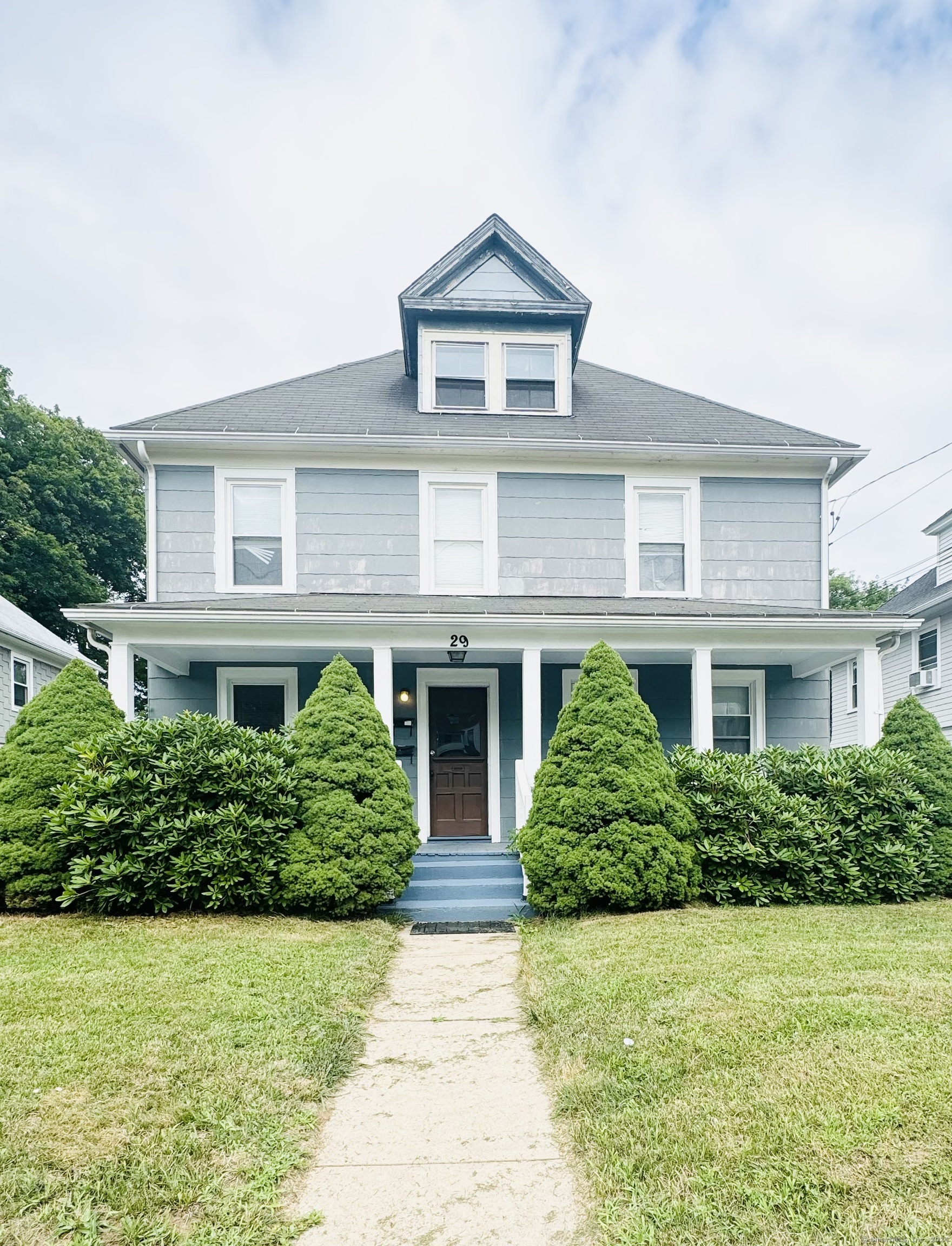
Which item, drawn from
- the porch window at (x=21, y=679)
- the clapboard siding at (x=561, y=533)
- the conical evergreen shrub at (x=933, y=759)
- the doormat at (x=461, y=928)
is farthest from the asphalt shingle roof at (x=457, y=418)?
the porch window at (x=21, y=679)

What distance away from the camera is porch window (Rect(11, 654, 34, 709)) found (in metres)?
17.0

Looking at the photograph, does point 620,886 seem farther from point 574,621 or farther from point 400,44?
point 400,44

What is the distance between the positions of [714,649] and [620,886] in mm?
3719

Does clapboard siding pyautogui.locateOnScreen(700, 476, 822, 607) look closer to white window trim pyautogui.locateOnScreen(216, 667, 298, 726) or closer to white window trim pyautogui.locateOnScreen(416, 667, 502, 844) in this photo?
white window trim pyautogui.locateOnScreen(416, 667, 502, 844)

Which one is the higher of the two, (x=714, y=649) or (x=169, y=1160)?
(x=714, y=649)

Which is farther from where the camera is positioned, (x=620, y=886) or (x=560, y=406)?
(x=560, y=406)

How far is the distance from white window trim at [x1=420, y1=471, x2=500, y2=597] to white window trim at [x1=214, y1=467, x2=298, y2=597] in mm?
1660

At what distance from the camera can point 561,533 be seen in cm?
1052

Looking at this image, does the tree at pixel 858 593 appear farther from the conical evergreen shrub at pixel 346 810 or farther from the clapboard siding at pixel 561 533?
the conical evergreen shrub at pixel 346 810

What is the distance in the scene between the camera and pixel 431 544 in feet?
34.1

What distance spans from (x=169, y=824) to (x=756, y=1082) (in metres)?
5.10

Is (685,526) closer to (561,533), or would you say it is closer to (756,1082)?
(561,533)

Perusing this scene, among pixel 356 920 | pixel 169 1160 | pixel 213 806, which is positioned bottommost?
pixel 356 920

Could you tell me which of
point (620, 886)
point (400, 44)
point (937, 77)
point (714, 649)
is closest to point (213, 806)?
point (620, 886)
